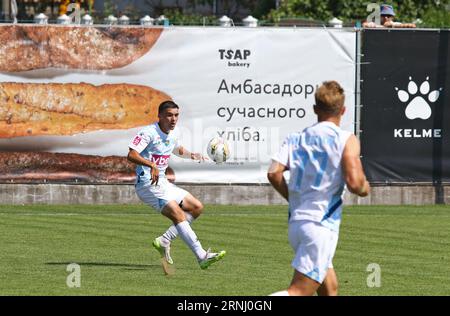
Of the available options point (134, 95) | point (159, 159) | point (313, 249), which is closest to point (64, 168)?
point (134, 95)

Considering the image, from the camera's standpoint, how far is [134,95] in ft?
89.2

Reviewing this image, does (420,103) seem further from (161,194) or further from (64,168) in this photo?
(161,194)

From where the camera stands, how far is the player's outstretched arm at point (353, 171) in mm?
10711

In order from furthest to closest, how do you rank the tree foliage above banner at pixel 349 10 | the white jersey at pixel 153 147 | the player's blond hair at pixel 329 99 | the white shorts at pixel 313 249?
the tree foliage above banner at pixel 349 10 < the white jersey at pixel 153 147 < the player's blond hair at pixel 329 99 < the white shorts at pixel 313 249

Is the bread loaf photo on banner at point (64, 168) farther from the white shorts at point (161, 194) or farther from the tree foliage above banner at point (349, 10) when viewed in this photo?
the tree foliage above banner at point (349, 10)

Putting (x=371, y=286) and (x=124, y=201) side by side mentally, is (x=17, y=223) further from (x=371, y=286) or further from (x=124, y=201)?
(x=371, y=286)

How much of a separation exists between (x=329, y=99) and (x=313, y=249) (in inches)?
45.4

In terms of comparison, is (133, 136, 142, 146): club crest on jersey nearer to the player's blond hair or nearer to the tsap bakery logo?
the player's blond hair

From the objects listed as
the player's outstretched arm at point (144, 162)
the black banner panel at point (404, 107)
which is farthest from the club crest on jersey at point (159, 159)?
the black banner panel at point (404, 107)

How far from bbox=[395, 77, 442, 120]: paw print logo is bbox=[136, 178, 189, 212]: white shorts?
36.5ft

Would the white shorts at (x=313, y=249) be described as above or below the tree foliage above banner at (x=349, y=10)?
below

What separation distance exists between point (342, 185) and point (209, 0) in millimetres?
55018
